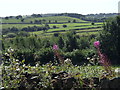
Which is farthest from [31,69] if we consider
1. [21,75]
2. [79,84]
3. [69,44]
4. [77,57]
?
[69,44]

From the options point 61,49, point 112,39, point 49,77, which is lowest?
point 61,49

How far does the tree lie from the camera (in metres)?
29.6

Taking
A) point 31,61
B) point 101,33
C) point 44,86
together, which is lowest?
point 31,61

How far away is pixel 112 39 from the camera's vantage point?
30750mm

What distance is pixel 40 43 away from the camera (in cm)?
4738

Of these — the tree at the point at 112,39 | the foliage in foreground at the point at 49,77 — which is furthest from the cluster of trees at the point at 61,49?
the foliage in foreground at the point at 49,77

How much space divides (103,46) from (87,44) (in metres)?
11.4

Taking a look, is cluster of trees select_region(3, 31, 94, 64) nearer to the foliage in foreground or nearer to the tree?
the tree

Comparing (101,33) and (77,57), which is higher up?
(101,33)

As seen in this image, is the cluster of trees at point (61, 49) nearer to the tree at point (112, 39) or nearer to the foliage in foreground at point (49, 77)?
the tree at point (112, 39)

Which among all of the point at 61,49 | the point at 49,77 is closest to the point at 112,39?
the point at 61,49

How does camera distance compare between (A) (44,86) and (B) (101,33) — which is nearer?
(A) (44,86)

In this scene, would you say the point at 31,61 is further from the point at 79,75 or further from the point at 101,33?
the point at 79,75

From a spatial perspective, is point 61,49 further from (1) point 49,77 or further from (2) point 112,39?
(1) point 49,77
